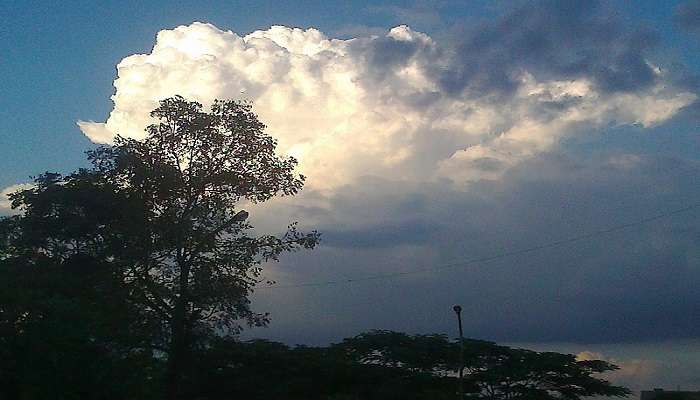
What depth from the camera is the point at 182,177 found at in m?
38.0

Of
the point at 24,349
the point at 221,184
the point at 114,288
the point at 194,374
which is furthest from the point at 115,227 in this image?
the point at 24,349

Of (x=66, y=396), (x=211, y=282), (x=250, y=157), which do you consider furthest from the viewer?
(x=250, y=157)

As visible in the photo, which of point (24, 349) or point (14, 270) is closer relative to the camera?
point (24, 349)

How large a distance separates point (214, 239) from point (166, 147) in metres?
4.90

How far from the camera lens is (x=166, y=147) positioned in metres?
38.3

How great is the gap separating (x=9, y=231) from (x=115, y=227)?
5641mm

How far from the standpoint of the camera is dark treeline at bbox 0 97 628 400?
36.7m

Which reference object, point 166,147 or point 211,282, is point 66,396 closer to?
point 211,282

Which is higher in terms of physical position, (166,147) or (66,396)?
(166,147)

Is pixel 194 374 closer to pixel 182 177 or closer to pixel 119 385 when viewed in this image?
pixel 182 177

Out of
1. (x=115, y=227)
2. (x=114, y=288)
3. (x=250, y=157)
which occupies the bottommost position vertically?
(x=114, y=288)

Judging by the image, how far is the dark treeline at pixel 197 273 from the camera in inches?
1446

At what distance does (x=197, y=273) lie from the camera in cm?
3672

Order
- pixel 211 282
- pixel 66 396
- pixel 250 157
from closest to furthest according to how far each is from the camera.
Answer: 1. pixel 66 396
2. pixel 211 282
3. pixel 250 157
